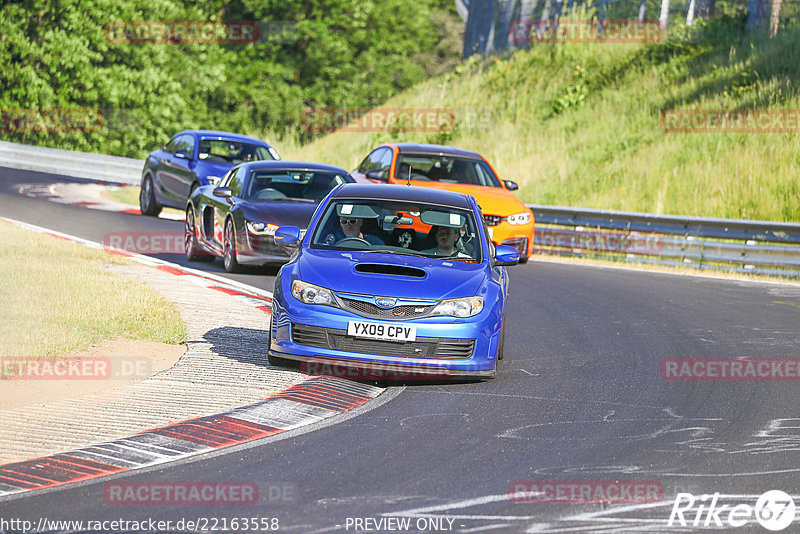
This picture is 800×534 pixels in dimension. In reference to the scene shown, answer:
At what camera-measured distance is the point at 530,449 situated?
24.4 feet

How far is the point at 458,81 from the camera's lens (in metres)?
41.6

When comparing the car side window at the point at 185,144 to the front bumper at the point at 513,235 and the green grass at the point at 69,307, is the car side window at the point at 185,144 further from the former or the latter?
the front bumper at the point at 513,235

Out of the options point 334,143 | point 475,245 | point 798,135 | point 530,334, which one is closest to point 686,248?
point 798,135

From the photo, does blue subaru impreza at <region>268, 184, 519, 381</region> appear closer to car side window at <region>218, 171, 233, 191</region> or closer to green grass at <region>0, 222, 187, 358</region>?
green grass at <region>0, 222, 187, 358</region>

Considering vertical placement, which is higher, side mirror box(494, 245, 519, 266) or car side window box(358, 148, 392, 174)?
car side window box(358, 148, 392, 174)

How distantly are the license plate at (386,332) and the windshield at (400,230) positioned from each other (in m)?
1.21

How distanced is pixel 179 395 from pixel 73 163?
1047 inches

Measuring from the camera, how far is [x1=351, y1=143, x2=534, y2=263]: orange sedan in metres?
18.3

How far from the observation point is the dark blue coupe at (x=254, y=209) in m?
15.2

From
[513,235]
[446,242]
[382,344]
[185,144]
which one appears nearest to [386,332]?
[382,344]

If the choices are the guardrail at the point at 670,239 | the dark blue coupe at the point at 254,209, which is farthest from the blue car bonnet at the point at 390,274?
the guardrail at the point at 670,239

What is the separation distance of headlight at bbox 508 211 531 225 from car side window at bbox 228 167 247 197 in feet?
13.6

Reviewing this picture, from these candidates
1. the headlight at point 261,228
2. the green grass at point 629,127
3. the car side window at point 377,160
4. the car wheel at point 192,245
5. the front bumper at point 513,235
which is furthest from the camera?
the green grass at point 629,127

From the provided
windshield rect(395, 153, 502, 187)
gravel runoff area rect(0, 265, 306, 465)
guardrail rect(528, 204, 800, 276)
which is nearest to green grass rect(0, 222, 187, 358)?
gravel runoff area rect(0, 265, 306, 465)
